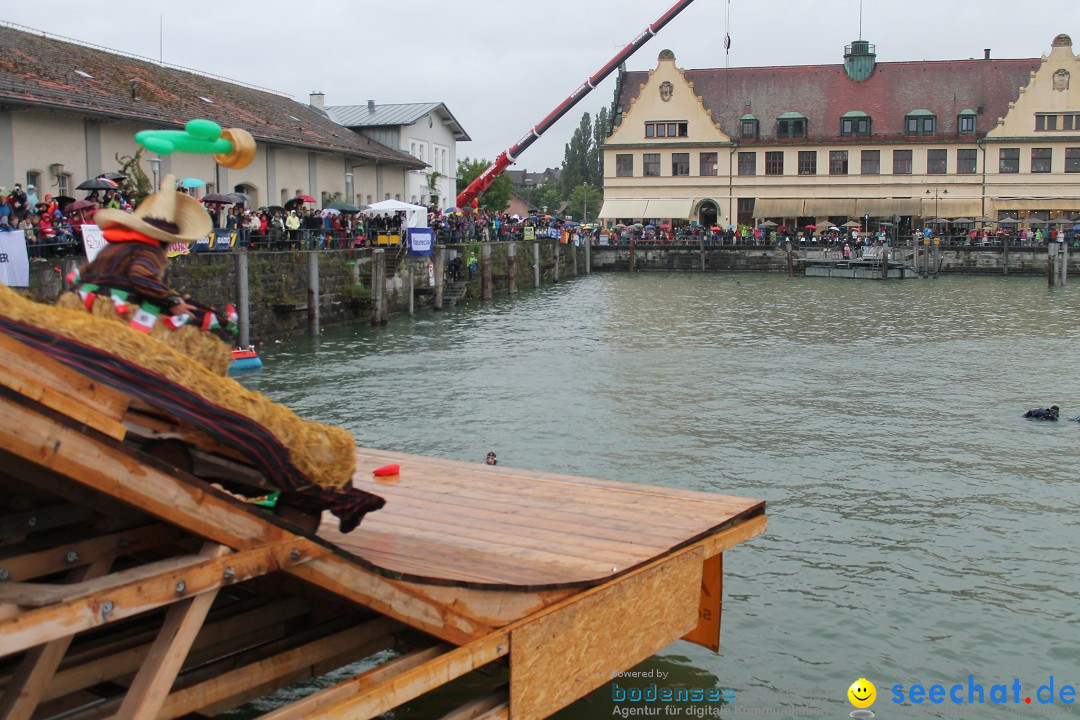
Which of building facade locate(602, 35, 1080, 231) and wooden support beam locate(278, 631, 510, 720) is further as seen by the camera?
building facade locate(602, 35, 1080, 231)

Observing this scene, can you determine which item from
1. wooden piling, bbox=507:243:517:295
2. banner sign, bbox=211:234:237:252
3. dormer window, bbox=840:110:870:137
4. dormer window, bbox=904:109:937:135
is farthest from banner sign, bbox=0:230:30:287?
dormer window, bbox=904:109:937:135

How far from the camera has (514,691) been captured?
6742mm

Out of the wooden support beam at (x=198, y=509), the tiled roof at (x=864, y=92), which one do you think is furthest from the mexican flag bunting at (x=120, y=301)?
the tiled roof at (x=864, y=92)

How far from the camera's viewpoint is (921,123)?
7669 cm

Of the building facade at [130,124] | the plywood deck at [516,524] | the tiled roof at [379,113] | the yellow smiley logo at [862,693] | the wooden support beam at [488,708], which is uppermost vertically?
the tiled roof at [379,113]

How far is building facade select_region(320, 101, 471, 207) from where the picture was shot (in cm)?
6331

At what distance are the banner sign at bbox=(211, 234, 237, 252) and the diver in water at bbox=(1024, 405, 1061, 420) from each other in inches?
784

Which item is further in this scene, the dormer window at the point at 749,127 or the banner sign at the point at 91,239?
the dormer window at the point at 749,127

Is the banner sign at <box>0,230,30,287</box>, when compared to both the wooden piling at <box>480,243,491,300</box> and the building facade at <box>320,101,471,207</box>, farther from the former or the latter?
the building facade at <box>320,101,471,207</box>

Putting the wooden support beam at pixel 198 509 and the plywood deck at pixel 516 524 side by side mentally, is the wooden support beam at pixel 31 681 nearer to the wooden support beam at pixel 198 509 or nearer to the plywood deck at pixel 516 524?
the wooden support beam at pixel 198 509

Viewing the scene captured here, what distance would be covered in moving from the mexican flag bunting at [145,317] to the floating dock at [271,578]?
34.1 inches

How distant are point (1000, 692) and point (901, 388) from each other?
15.4 m

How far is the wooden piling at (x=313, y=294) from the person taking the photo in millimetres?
33344

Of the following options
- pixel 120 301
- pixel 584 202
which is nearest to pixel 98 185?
pixel 120 301
